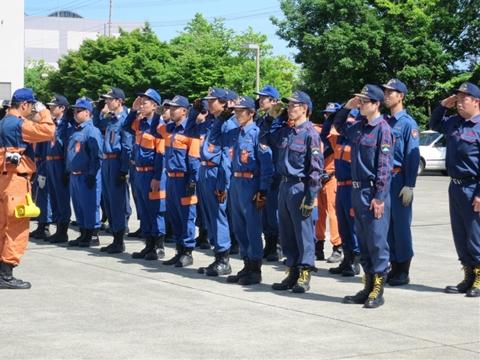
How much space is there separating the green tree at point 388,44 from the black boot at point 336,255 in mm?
28980

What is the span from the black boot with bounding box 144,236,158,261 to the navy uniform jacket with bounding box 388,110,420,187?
3.73m

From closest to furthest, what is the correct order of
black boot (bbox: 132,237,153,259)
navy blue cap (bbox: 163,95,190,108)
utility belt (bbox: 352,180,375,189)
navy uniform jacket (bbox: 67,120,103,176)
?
utility belt (bbox: 352,180,375,189) < navy blue cap (bbox: 163,95,190,108) < black boot (bbox: 132,237,153,259) < navy uniform jacket (bbox: 67,120,103,176)

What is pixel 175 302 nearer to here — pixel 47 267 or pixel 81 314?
pixel 81 314

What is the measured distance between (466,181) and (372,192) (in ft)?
3.88

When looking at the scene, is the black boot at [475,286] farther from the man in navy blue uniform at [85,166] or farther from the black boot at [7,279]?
the man in navy blue uniform at [85,166]

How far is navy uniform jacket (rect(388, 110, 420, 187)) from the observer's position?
10086mm

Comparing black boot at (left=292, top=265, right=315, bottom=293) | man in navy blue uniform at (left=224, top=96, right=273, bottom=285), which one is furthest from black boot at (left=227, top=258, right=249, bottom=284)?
black boot at (left=292, top=265, right=315, bottom=293)

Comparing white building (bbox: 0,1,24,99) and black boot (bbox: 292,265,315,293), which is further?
white building (bbox: 0,1,24,99)

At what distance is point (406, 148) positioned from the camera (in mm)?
10156

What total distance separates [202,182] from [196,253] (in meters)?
2.16

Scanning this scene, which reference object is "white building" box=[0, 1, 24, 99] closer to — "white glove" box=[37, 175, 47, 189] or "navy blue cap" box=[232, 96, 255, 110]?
"white glove" box=[37, 175, 47, 189]

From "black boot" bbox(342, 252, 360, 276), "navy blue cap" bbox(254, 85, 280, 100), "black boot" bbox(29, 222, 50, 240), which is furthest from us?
"black boot" bbox(29, 222, 50, 240)

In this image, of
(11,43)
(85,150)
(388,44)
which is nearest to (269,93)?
(85,150)

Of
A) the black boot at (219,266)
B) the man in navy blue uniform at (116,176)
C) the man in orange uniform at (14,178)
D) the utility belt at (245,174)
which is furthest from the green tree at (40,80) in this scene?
the utility belt at (245,174)
